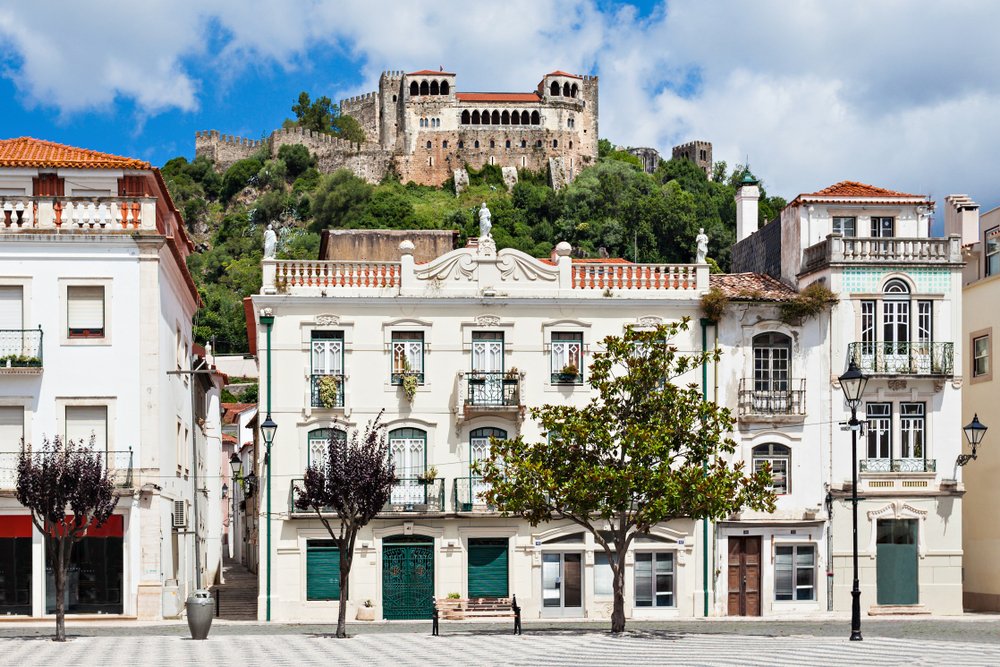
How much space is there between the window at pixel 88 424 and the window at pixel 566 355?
12606 mm

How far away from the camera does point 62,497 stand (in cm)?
3503

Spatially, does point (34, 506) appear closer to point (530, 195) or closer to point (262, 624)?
point (262, 624)

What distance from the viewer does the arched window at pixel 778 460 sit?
4688 cm

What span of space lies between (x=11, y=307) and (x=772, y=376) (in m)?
21.1

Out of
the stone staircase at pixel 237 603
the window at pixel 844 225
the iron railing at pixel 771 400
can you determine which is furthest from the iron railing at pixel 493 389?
the window at pixel 844 225

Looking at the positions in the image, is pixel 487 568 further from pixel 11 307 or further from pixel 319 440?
pixel 11 307

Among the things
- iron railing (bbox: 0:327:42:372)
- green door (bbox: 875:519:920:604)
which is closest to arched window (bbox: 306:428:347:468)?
iron railing (bbox: 0:327:42:372)

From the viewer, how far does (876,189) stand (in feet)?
163

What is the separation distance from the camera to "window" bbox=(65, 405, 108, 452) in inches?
1631

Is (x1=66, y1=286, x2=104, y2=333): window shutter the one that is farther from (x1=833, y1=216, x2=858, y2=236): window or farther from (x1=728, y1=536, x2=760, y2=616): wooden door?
(x1=833, y1=216, x2=858, y2=236): window

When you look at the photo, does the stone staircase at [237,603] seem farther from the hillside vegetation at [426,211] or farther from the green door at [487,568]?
the hillside vegetation at [426,211]

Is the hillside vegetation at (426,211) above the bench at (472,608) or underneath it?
above

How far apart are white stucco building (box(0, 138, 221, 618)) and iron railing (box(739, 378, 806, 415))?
15.8 m

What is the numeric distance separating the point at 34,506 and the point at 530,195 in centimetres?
13146
